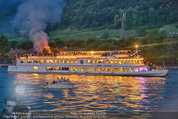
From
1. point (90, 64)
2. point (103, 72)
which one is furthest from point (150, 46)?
point (103, 72)

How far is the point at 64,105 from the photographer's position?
3453 centimetres

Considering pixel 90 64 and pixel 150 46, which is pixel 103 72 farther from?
pixel 150 46

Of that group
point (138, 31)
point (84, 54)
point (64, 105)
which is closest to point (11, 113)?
point (64, 105)

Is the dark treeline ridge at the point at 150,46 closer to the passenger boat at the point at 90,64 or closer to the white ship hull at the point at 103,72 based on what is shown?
the passenger boat at the point at 90,64

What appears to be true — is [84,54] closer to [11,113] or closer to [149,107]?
[149,107]

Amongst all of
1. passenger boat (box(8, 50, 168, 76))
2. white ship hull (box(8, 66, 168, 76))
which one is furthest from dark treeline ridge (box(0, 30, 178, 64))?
white ship hull (box(8, 66, 168, 76))

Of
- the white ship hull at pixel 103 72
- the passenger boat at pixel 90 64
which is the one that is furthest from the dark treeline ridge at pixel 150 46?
the white ship hull at pixel 103 72

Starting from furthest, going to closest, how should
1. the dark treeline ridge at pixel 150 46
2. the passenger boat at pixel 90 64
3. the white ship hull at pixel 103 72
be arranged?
1. the dark treeline ridge at pixel 150 46
2. the passenger boat at pixel 90 64
3. the white ship hull at pixel 103 72

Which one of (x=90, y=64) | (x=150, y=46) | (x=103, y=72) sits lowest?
(x=103, y=72)

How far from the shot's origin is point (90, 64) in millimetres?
83812

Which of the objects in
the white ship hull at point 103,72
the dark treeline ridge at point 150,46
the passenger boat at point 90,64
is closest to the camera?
the white ship hull at point 103,72

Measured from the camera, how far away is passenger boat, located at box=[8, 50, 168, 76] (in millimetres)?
77150

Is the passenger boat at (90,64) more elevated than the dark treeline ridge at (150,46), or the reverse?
the dark treeline ridge at (150,46)

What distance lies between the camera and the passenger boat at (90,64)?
77.2 m
